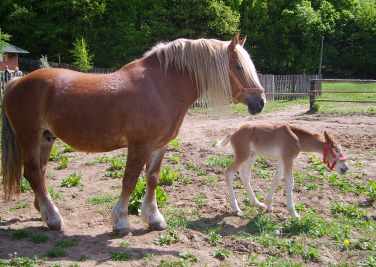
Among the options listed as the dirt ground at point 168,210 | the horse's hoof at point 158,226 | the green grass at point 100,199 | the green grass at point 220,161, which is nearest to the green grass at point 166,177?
the dirt ground at point 168,210

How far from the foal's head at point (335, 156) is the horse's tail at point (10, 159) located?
15.0 ft

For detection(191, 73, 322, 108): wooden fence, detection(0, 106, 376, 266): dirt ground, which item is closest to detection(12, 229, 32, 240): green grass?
detection(0, 106, 376, 266): dirt ground

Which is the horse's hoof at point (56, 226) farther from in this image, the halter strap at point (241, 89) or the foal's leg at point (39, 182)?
the halter strap at point (241, 89)

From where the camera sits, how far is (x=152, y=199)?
4.18m

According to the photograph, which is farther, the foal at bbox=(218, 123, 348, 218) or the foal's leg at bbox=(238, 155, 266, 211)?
the foal's leg at bbox=(238, 155, 266, 211)

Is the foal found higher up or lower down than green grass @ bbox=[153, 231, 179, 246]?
higher up

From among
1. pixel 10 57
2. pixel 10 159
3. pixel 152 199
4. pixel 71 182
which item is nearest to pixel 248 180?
pixel 152 199

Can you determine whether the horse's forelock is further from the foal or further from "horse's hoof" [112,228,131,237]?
"horse's hoof" [112,228,131,237]

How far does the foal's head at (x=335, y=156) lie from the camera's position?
15.4 ft

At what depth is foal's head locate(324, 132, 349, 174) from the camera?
469 centimetres

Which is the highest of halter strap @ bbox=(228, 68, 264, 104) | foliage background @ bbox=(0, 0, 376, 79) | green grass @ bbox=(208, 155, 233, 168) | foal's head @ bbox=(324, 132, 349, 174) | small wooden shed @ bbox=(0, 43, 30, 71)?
foliage background @ bbox=(0, 0, 376, 79)

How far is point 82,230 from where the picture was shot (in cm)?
407

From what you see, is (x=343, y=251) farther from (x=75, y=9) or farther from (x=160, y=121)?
(x=75, y=9)

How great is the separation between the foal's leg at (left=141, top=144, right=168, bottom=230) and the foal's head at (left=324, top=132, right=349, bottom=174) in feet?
8.57
